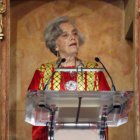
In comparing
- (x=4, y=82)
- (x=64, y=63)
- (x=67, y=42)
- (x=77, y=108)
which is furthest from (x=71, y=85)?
(x=77, y=108)

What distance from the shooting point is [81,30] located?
714 centimetres

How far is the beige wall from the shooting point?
700 cm

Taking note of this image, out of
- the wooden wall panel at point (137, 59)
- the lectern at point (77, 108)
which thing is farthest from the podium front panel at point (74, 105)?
the wooden wall panel at point (137, 59)

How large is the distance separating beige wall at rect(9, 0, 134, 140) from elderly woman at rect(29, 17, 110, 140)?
0.13m

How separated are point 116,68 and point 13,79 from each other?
51.9 inches

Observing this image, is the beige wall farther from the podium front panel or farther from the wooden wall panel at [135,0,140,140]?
the podium front panel

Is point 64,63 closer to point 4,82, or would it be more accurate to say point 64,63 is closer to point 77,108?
point 4,82

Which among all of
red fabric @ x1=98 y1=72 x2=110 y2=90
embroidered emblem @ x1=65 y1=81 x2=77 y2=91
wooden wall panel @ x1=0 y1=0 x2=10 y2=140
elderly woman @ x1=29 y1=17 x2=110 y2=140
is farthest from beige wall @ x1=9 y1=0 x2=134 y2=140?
wooden wall panel @ x1=0 y1=0 x2=10 y2=140

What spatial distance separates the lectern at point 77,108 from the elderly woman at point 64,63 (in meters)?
1.81

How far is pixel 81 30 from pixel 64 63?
534mm

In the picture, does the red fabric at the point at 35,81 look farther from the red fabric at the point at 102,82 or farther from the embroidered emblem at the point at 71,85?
the red fabric at the point at 102,82

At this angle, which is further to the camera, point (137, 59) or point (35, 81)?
point (35, 81)

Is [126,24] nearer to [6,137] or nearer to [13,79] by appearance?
[13,79]

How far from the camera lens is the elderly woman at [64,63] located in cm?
669
